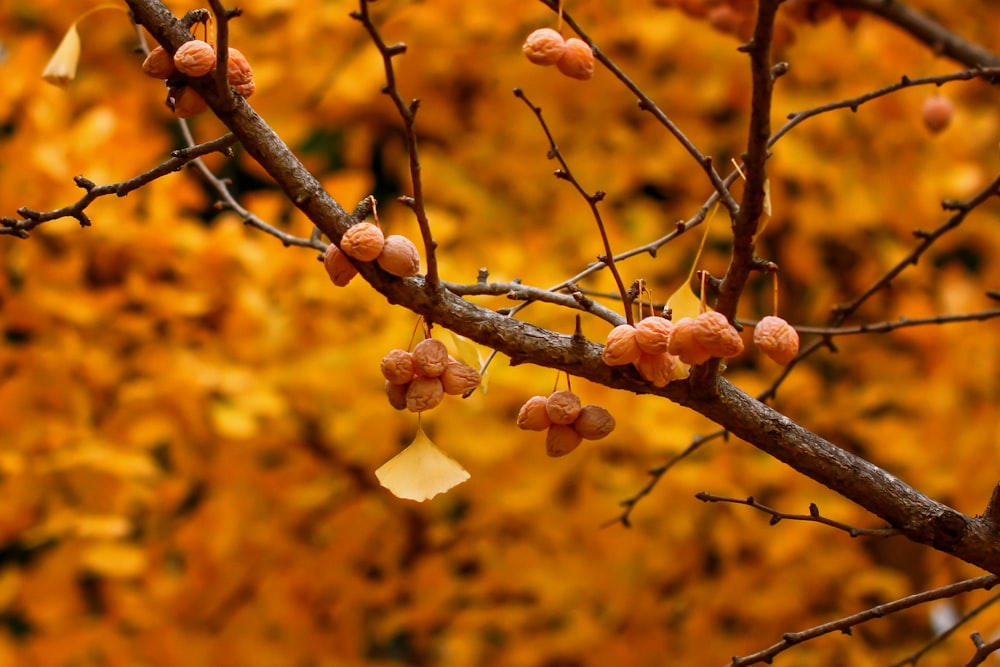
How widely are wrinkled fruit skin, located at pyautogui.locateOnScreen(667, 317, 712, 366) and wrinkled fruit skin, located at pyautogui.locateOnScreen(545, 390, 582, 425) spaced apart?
0.39 feet

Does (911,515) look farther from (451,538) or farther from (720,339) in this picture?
(451,538)

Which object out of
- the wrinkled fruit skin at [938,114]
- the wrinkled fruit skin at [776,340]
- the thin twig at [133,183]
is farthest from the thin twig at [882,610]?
the wrinkled fruit skin at [938,114]

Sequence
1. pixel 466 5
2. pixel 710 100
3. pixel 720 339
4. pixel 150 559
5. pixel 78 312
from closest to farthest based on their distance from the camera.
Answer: pixel 720 339 < pixel 78 312 < pixel 150 559 < pixel 466 5 < pixel 710 100

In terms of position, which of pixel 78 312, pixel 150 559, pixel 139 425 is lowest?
pixel 150 559

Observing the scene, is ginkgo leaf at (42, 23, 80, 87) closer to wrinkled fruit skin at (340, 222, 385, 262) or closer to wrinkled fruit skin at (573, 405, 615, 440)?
wrinkled fruit skin at (340, 222, 385, 262)

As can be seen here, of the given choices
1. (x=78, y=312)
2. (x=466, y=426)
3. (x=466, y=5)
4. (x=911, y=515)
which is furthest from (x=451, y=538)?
(x=911, y=515)

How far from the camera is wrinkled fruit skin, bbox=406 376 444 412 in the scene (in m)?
0.73

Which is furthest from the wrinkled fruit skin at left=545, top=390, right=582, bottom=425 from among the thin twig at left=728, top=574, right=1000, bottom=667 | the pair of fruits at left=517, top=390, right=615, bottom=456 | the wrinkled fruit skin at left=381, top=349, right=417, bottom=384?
the thin twig at left=728, top=574, right=1000, bottom=667

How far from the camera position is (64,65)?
87 cm

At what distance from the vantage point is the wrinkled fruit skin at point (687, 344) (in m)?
0.64

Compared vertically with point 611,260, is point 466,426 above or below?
above

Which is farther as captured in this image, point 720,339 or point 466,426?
point 466,426

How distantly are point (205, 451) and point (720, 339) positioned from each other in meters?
1.29

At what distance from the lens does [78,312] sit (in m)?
→ 1.54
